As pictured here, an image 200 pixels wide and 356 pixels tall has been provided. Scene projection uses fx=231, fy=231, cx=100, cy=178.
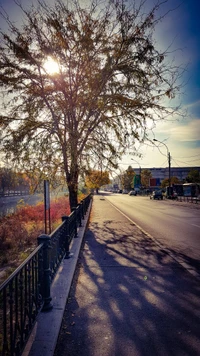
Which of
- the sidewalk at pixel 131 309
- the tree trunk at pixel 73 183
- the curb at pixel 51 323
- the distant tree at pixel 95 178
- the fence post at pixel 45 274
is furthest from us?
the distant tree at pixel 95 178

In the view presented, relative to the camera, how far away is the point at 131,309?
372cm

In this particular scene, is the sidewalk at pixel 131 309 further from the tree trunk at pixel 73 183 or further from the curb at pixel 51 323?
the tree trunk at pixel 73 183

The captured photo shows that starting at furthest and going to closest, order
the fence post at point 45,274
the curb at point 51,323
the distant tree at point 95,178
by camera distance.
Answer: the distant tree at point 95,178 → the fence post at point 45,274 → the curb at point 51,323

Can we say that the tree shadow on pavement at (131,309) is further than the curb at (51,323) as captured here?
Yes

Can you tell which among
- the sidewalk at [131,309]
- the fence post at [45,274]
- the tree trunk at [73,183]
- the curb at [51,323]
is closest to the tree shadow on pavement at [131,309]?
the sidewalk at [131,309]

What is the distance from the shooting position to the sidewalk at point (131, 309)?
2818 millimetres

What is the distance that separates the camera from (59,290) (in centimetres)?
411

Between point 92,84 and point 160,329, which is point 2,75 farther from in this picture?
point 160,329

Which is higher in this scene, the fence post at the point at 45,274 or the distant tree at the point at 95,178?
the distant tree at the point at 95,178

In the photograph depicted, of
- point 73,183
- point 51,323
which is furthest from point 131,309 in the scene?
point 73,183

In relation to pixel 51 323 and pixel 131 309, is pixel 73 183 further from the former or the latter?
pixel 51 323

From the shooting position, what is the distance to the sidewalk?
9.25 ft

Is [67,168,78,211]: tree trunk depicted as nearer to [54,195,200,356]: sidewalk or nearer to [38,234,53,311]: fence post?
[54,195,200,356]: sidewalk

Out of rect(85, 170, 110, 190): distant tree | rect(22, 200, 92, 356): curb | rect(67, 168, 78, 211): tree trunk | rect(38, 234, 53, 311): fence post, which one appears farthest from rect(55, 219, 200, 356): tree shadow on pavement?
rect(85, 170, 110, 190): distant tree
